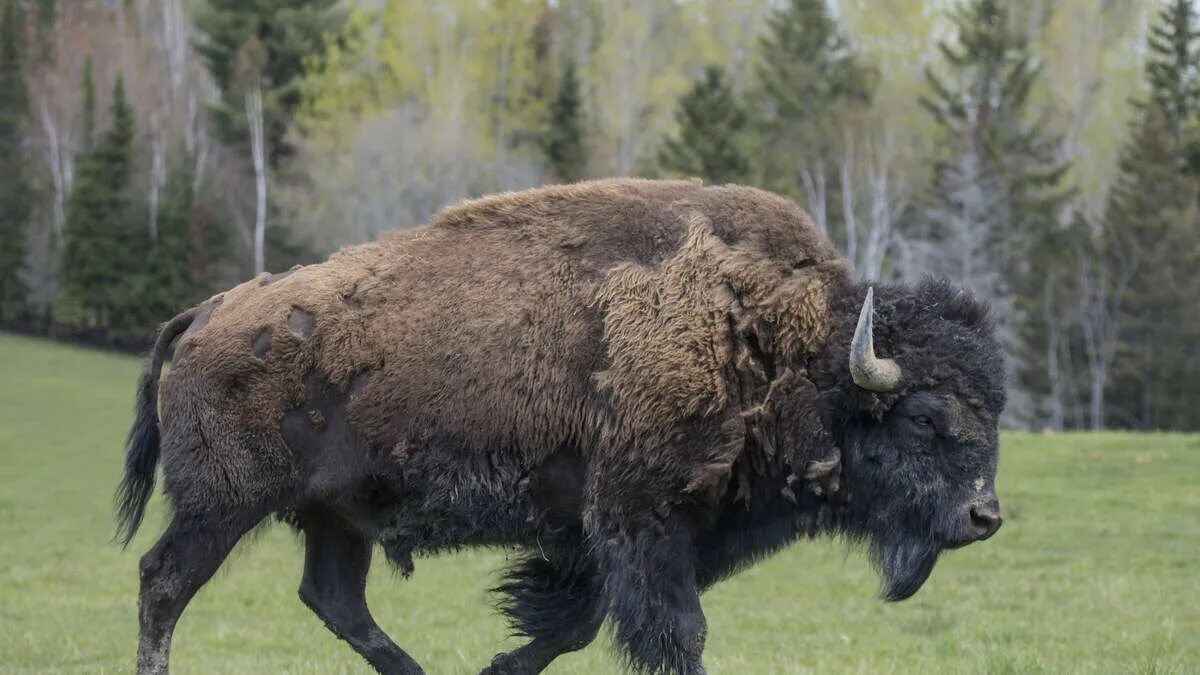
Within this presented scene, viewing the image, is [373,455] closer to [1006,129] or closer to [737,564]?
[737,564]

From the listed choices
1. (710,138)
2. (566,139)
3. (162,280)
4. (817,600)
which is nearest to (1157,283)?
(710,138)

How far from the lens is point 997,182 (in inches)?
1953

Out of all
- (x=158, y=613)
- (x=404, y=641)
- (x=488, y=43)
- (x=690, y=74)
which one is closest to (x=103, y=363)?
(x=488, y=43)

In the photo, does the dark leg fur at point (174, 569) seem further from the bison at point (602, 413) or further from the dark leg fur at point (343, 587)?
the dark leg fur at point (343, 587)

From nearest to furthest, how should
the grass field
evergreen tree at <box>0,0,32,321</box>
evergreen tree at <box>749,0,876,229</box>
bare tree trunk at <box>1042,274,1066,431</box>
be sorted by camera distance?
the grass field < bare tree trunk at <box>1042,274,1066,431</box> < evergreen tree at <box>749,0,876,229</box> < evergreen tree at <box>0,0,32,321</box>

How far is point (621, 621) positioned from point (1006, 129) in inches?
1901

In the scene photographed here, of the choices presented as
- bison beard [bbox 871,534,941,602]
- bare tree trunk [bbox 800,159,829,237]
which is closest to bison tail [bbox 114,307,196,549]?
bison beard [bbox 871,534,941,602]

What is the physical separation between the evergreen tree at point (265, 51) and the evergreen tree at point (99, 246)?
15.0 feet

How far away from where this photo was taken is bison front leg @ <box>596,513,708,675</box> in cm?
564

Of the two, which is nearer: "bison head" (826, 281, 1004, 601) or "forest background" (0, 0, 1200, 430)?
"bison head" (826, 281, 1004, 601)

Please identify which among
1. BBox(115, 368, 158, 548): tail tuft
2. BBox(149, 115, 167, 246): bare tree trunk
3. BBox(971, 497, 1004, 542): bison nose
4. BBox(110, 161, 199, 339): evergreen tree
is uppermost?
BBox(971, 497, 1004, 542): bison nose

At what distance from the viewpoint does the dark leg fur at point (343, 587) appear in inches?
259

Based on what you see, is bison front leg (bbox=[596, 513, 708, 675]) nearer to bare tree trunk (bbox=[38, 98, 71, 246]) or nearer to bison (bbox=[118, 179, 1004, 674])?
bison (bbox=[118, 179, 1004, 674])

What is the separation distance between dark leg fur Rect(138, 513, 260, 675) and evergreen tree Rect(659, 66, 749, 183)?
113 feet
